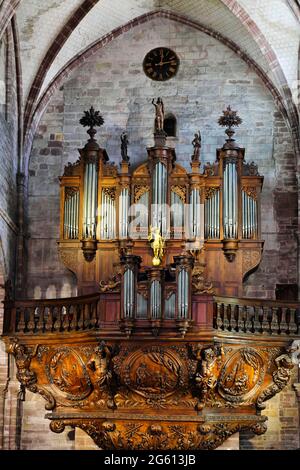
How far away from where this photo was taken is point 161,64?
2831 centimetres

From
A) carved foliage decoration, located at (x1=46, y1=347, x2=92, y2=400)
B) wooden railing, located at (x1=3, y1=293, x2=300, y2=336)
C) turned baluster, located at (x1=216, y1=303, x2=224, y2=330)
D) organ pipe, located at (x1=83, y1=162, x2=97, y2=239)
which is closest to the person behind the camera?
turned baluster, located at (x1=216, y1=303, x2=224, y2=330)

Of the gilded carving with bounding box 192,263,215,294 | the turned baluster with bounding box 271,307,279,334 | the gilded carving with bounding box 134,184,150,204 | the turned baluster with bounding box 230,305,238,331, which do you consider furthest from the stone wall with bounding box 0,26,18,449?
the turned baluster with bounding box 271,307,279,334

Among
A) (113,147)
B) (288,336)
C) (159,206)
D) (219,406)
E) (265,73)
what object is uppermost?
(265,73)

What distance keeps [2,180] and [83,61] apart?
4612 millimetres

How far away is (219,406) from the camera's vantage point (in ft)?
79.2

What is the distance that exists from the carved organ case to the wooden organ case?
0.03m

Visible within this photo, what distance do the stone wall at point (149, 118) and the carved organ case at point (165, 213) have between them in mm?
1465

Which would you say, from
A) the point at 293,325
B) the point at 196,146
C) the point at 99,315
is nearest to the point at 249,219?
the point at 196,146

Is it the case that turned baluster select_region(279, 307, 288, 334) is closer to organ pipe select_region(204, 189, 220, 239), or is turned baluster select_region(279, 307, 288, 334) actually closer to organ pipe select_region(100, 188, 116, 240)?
organ pipe select_region(204, 189, 220, 239)

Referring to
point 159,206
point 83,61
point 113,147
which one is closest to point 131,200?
point 159,206

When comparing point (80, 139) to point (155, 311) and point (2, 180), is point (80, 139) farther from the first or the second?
point (155, 311)

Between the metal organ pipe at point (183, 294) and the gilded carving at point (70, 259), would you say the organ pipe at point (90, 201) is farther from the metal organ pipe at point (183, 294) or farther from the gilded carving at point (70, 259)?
the metal organ pipe at point (183, 294)

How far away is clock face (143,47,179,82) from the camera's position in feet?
92.8

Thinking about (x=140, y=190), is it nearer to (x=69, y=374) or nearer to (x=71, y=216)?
(x=71, y=216)
